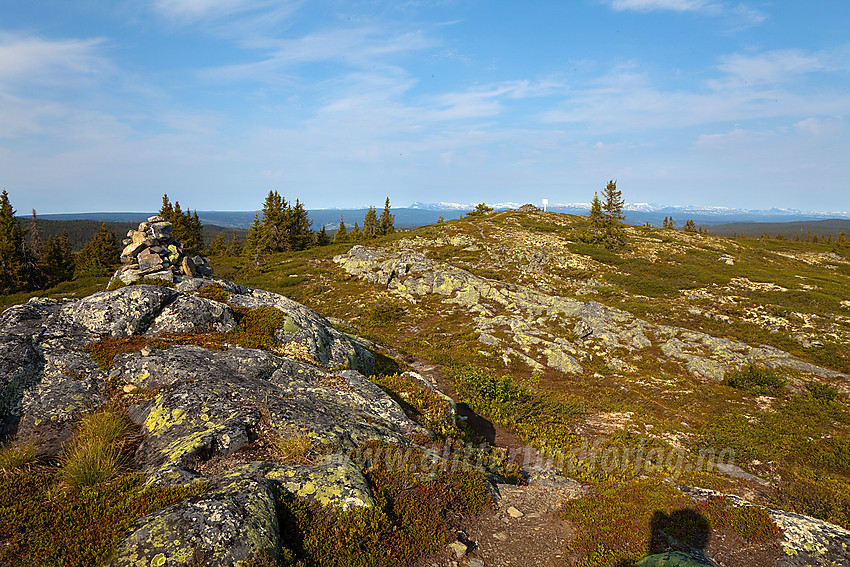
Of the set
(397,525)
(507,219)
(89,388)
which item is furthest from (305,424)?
(507,219)

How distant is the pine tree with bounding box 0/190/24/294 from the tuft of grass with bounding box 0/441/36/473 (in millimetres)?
62270

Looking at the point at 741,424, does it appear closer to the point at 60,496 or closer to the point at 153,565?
the point at 153,565

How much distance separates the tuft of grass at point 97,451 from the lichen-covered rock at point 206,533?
209 centimetres

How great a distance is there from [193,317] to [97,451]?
7536 millimetres

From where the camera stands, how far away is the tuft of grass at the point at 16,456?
730cm

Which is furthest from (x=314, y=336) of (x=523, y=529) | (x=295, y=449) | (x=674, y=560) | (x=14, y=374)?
(x=674, y=560)

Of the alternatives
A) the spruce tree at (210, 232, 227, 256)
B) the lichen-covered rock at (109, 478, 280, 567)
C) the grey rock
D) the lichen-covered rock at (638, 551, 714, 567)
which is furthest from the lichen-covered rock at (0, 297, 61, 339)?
the spruce tree at (210, 232, 227, 256)

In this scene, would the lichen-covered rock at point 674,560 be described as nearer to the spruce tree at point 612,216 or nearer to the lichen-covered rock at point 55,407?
the lichen-covered rock at point 55,407

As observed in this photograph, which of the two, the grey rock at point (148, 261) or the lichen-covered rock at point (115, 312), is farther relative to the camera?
the grey rock at point (148, 261)

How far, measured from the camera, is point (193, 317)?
1457 centimetres

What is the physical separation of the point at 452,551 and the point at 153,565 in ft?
17.4

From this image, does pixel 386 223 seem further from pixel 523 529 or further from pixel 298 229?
pixel 523 529

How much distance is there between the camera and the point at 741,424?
17453mm

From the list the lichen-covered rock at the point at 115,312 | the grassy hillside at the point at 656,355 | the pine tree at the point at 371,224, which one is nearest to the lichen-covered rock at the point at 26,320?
the lichen-covered rock at the point at 115,312
